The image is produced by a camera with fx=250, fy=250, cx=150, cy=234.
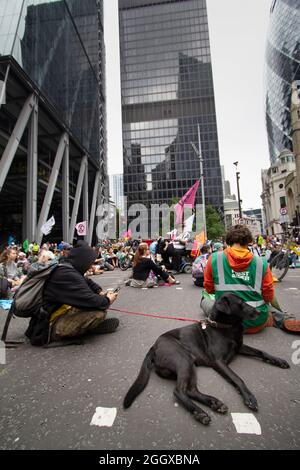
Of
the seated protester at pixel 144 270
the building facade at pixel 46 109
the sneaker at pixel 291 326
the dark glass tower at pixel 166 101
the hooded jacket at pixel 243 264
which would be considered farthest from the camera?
the dark glass tower at pixel 166 101

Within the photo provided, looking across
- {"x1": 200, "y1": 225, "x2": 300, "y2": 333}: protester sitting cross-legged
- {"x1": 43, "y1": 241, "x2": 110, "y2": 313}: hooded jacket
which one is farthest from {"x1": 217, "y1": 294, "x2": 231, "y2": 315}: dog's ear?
{"x1": 43, "y1": 241, "x2": 110, "y2": 313}: hooded jacket

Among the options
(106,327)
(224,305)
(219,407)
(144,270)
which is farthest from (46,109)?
(219,407)

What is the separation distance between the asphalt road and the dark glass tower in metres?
73.3

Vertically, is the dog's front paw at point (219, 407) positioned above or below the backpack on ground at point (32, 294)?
below

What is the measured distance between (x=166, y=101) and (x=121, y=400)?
9597cm

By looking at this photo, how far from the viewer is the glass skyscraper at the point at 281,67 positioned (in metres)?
88.3

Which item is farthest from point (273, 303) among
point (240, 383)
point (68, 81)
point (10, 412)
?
point (68, 81)

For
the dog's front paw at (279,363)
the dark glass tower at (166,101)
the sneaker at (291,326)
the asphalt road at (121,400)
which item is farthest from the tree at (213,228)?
the dog's front paw at (279,363)

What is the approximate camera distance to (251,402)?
6.41 ft

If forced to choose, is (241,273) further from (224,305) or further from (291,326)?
(291,326)

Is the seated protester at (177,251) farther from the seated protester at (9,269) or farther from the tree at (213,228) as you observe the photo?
the tree at (213,228)

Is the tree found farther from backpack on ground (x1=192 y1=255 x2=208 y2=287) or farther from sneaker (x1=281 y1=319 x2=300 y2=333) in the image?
sneaker (x1=281 y1=319 x2=300 y2=333)

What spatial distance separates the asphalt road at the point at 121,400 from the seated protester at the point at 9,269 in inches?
179
